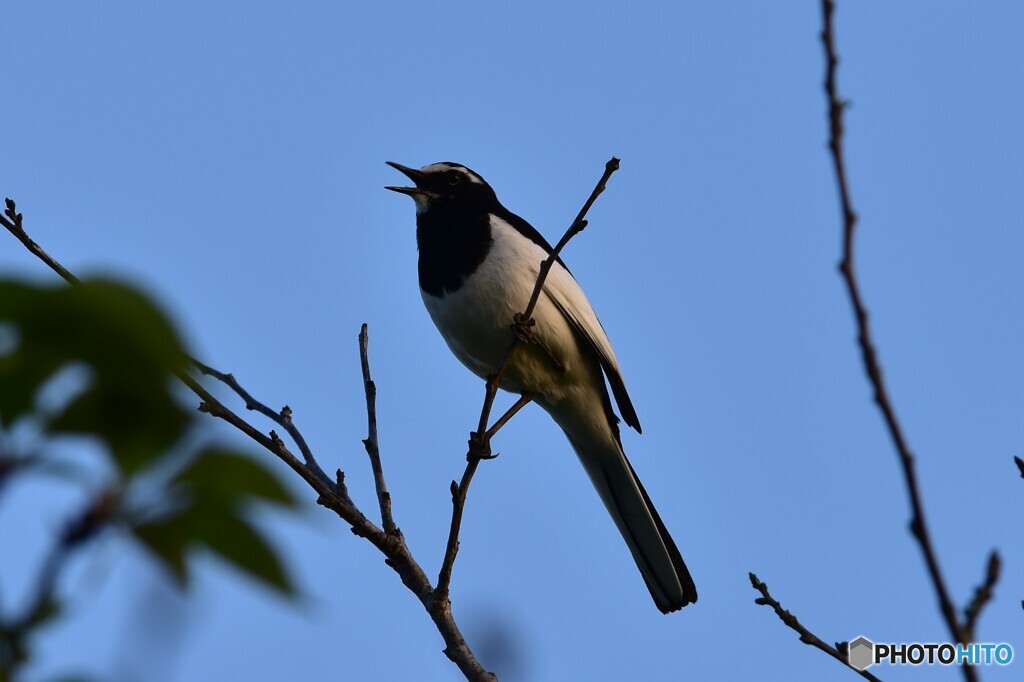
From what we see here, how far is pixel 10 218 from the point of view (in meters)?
4.37

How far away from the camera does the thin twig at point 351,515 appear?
4.17 m

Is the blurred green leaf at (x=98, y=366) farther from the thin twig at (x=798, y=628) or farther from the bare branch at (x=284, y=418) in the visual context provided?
the bare branch at (x=284, y=418)

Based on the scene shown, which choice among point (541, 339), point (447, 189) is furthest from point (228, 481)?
point (447, 189)

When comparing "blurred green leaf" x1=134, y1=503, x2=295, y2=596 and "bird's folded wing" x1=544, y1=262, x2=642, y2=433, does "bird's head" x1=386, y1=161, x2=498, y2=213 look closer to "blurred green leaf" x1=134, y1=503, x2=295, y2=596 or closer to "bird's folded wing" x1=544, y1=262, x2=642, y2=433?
"bird's folded wing" x1=544, y1=262, x2=642, y2=433

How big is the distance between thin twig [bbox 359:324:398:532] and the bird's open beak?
245 centimetres

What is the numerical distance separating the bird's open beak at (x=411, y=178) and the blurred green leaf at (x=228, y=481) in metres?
6.63

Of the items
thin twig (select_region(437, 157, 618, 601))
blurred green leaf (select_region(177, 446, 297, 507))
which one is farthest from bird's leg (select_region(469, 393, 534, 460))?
blurred green leaf (select_region(177, 446, 297, 507))

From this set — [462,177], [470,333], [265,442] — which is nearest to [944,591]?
[265,442]

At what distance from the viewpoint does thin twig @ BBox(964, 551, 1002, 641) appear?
203 cm

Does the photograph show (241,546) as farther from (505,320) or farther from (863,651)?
(505,320)

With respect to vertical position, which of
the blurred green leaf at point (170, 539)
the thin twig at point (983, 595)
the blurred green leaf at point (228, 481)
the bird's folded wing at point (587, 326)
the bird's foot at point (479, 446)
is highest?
the bird's folded wing at point (587, 326)

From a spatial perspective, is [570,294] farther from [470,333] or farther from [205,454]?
[205,454]

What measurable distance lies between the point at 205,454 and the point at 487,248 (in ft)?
19.4

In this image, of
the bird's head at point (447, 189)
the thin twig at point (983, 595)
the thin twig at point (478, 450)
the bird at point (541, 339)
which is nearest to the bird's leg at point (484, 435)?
the thin twig at point (478, 450)
